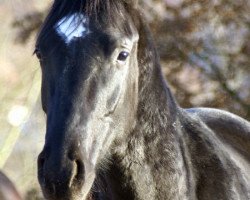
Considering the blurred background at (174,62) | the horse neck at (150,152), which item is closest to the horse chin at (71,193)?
the horse neck at (150,152)

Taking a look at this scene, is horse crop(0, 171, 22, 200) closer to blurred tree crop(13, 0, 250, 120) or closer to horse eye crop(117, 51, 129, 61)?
horse eye crop(117, 51, 129, 61)

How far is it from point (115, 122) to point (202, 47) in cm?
964

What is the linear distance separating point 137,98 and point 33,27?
9.17 meters

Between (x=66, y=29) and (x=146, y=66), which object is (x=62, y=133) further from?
(x=146, y=66)

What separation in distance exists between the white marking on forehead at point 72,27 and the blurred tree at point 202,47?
9.09 m

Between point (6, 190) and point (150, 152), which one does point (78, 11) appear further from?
point (6, 190)

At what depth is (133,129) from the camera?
3.77 meters

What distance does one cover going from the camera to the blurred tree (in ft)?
42.1

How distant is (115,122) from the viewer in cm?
363

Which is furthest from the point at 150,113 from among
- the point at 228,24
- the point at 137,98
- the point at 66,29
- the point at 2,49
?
the point at 228,24

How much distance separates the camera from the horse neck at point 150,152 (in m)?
3.75

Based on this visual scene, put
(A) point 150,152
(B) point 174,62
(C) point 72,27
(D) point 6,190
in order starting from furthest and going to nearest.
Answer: (B) point 174,62 < (D) point 6,190 < (A) point 150,152 < (C) point 72,27

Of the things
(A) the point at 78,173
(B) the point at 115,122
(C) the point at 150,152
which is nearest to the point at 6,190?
(C) the point at 150,152

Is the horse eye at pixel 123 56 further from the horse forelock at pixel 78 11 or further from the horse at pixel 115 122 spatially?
the horse forelock at pixel 78 11
